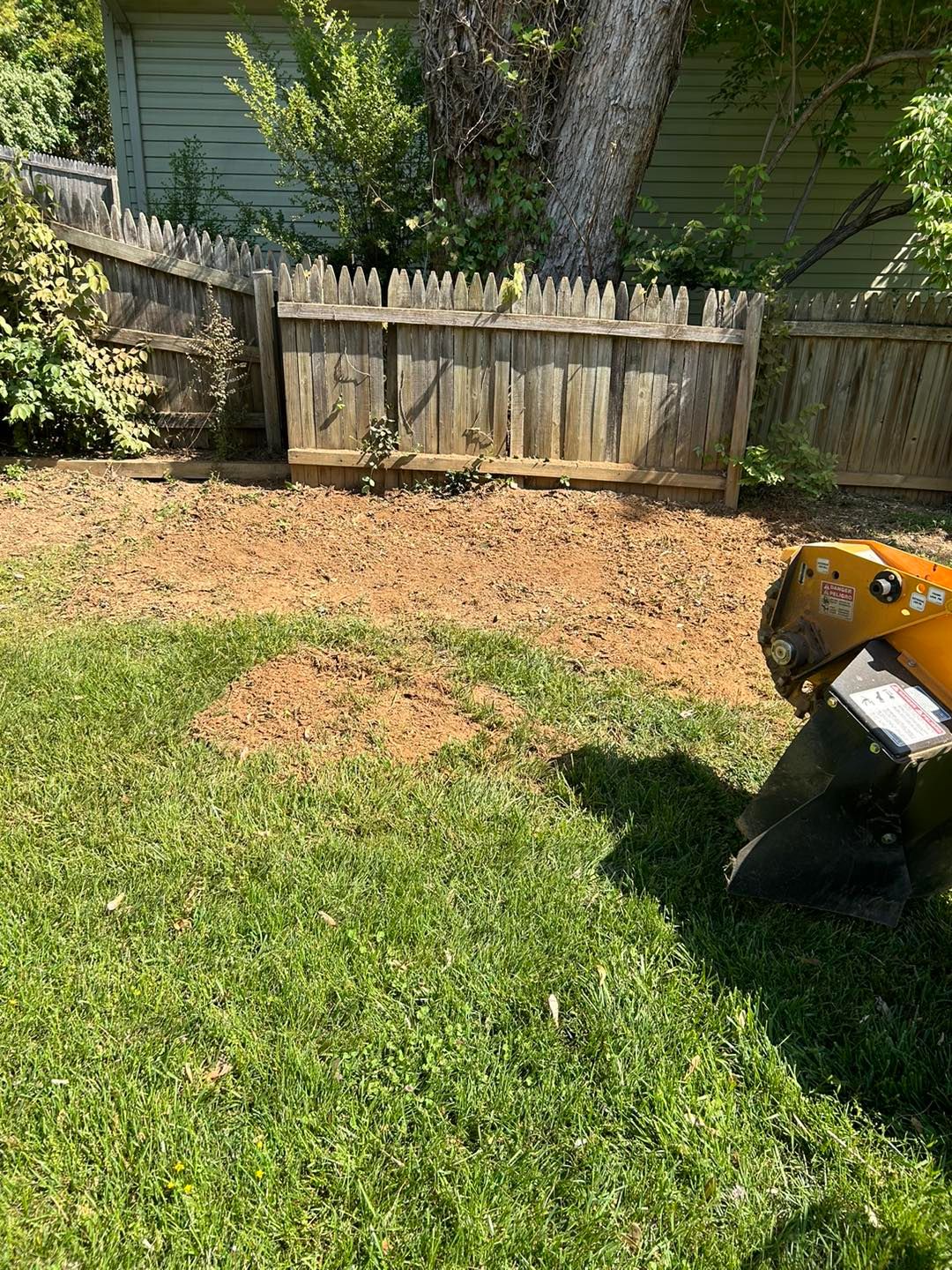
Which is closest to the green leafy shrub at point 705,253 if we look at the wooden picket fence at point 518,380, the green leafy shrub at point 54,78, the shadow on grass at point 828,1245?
the wooden picket fence at point 518,380

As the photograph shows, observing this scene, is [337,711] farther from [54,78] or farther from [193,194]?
[54,78]

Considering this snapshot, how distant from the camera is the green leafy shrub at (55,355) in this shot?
6488 millimetres

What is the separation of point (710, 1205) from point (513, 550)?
4.18m

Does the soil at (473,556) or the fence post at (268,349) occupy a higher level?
the fence post at (268,349)

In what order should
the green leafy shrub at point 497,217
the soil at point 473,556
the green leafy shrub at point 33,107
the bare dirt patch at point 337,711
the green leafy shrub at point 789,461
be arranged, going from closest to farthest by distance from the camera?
the bare dirt patch at point 337,711, the soil at point 473,556, the green leafy shrub at point 789,461, the green leafy shrub at point 497,217, the green leafy shrub at point 33,107

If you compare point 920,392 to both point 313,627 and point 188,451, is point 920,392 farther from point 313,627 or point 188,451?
point 188,451

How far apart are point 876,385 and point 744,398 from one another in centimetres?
137

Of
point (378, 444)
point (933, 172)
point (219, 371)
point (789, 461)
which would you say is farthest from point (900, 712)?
point (219, 371)

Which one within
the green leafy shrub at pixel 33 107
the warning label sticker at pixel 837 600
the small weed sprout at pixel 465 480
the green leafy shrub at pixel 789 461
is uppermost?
the green leafy shrub at pixel 33 107

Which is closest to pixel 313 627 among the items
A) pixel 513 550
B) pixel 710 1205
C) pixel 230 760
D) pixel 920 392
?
pixel 230 760

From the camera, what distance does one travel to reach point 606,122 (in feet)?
22.5

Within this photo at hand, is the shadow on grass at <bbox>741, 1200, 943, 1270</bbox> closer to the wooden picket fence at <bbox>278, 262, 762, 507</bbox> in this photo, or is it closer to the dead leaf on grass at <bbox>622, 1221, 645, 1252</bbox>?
the dead leaf on grass at <bbox>622, 1221, 645, 1252</bbox>

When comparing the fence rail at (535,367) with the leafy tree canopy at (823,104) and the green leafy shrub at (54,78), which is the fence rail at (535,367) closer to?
the leafy tree canopy at (823,104)

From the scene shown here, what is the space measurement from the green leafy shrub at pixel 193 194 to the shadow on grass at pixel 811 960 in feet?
32.9
